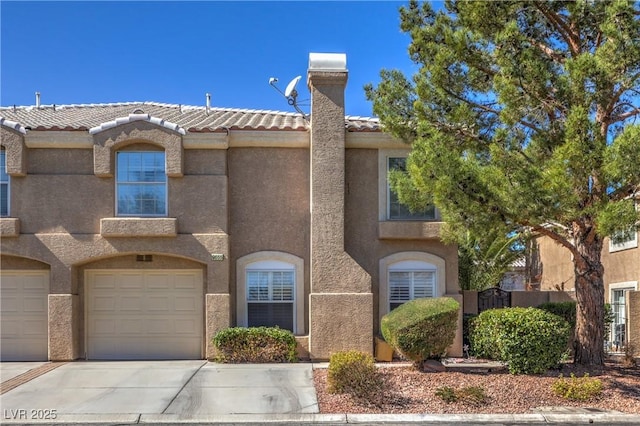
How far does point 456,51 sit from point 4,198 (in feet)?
33.9

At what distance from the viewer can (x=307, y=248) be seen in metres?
14.7

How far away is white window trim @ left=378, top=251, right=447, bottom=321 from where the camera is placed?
14.7m

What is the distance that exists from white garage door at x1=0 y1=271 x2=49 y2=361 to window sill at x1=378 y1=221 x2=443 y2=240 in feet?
25.5

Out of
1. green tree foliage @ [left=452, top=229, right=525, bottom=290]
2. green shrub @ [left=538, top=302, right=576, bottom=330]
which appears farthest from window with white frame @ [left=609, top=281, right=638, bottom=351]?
green tree foliage @ [left=452, top=229, right=525, bottom=290]

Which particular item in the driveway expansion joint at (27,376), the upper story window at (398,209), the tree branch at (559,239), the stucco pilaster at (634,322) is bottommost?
the driveway expansion joint at (27,376)

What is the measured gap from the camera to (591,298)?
12312mm

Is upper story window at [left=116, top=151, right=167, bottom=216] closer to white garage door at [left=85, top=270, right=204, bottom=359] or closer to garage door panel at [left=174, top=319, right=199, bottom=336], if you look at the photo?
white garage door at [left=85, top=270, right=204, bottom=359]

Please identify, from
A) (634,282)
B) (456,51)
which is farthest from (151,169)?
(634,282)

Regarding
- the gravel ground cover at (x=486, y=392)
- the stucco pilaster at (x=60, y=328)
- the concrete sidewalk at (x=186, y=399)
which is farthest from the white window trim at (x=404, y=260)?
the stucco pilaster at (x=60, y=328)

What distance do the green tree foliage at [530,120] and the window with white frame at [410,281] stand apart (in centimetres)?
244

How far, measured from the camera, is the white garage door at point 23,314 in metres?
14.3

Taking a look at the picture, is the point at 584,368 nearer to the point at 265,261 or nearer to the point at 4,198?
the point at 265,261

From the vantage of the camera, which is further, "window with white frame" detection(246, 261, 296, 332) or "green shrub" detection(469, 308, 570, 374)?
"window with white frame" detection(246, 261, 296, 332)

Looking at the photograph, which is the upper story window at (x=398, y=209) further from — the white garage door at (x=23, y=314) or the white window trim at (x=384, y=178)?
the white garage door at (x=23, y=314)
